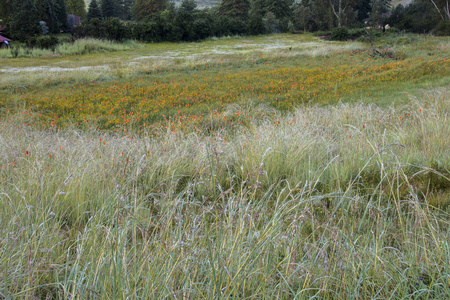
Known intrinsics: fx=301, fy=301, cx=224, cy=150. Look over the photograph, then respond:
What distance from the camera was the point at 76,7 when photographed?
185 ft

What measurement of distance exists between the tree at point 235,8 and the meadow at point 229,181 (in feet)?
112

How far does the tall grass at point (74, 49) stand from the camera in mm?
23781

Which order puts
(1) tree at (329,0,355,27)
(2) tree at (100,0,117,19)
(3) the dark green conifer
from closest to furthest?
(1) tree at (329,0,355,27) → (3) the dark green conifer → (2) tree at (100,0,117,19)

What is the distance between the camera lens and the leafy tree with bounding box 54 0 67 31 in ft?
133

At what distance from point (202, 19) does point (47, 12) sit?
19.0 m

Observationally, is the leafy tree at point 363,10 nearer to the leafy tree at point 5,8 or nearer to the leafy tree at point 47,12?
the leafy tree at point 47,12

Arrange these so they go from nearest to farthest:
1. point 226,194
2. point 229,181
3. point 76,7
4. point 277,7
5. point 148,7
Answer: point 226,194 < point 229,181 < point 277,7 < point 148,7 < point 76,7

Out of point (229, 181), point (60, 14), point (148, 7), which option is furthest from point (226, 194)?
point (148, 7)

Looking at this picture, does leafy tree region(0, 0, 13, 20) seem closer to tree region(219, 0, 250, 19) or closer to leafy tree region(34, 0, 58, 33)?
leafy tree region(34, 0, 58, 33)

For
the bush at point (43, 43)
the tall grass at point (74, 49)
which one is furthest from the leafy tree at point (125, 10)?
the bush at point (43, 43)

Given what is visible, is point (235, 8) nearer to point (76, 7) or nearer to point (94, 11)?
point (94, 11)

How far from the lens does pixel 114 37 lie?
3219 centimetres

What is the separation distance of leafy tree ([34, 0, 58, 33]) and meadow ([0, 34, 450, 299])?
23383 millimetres

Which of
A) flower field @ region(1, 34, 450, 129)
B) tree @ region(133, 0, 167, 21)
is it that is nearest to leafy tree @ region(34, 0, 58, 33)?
tree @ region(133, 0, 167, 21)
